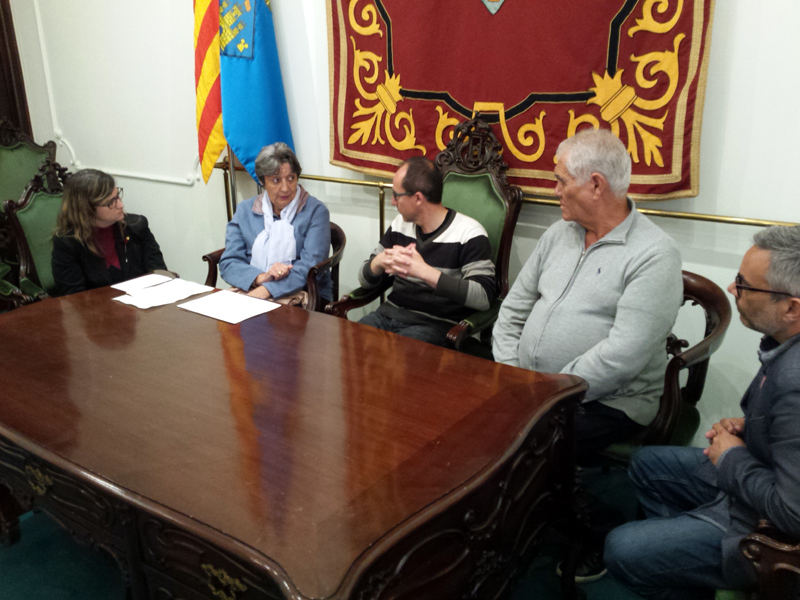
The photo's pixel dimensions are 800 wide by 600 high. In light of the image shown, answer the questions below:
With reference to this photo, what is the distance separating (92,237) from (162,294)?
759mm

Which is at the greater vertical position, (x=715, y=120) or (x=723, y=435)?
(x=715, y=120)

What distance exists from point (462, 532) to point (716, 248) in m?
1.65

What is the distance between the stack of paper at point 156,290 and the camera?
220cm

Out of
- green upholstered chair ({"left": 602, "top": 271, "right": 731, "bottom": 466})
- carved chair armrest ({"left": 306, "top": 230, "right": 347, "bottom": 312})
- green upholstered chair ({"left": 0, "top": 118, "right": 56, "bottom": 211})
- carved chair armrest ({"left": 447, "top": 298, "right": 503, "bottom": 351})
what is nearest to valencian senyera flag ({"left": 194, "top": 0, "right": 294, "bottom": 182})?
carved chair armrest ({"left": 306, "top": 230, "right": 347, "bottom": 312})

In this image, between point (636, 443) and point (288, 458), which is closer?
point (288, 458)

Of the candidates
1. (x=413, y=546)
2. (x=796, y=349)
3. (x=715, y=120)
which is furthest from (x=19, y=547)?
(x=715, y=120)

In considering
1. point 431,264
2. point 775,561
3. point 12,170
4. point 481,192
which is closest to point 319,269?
point 431,264

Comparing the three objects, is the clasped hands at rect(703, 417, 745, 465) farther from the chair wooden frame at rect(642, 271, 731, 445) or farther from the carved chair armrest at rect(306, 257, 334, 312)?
the carved chair armrest at rect(306, 257, 334, 312)

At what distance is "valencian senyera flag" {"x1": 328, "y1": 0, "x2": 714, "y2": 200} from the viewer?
6.95 feet

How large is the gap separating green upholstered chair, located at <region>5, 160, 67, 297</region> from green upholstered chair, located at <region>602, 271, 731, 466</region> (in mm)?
2821

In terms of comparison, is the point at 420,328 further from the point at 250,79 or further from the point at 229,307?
the point at 250,79

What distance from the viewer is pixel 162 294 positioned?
7.47 ft

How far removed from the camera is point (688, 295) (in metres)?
1.94

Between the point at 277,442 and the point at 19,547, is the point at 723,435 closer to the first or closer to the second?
the point at 277,442
